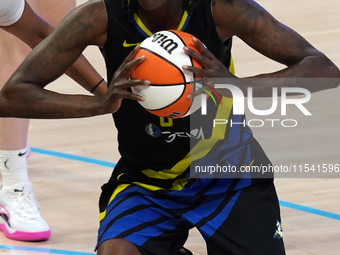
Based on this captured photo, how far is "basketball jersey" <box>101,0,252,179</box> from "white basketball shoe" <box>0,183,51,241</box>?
0.82 metres

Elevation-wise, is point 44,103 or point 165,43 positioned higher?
point 165,43

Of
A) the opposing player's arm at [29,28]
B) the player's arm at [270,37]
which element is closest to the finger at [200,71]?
the player's arm at [270,37]

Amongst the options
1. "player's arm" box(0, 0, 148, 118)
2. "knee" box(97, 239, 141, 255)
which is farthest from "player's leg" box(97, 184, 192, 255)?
"player's arm" box(0, 0, 148, 118)

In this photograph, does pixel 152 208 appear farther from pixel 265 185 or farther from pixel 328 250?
pixel 328 250

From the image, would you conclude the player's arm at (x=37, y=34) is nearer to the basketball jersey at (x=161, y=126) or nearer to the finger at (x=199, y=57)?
the basketball jersey at (x=161, y=126)

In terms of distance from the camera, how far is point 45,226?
3.38 meters

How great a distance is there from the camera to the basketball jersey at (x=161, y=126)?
2.47 m

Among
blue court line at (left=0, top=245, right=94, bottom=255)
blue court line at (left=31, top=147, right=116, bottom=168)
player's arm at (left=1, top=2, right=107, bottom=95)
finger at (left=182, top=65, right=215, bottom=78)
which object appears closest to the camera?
finger at (left=182, top=65, right=215, bottom=78)

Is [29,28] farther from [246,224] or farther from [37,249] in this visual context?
[246,224]

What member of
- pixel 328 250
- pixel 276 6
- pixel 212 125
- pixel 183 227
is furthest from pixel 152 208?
pixel 276 6

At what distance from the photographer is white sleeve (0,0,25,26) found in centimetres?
299

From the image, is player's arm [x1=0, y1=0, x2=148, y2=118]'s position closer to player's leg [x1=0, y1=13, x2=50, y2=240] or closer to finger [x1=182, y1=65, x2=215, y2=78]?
finger [x1=182, y1=65, x2=215, y2=78]

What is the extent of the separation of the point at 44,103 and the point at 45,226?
3.46ft

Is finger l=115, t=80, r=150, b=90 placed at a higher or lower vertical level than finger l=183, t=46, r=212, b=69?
lower
